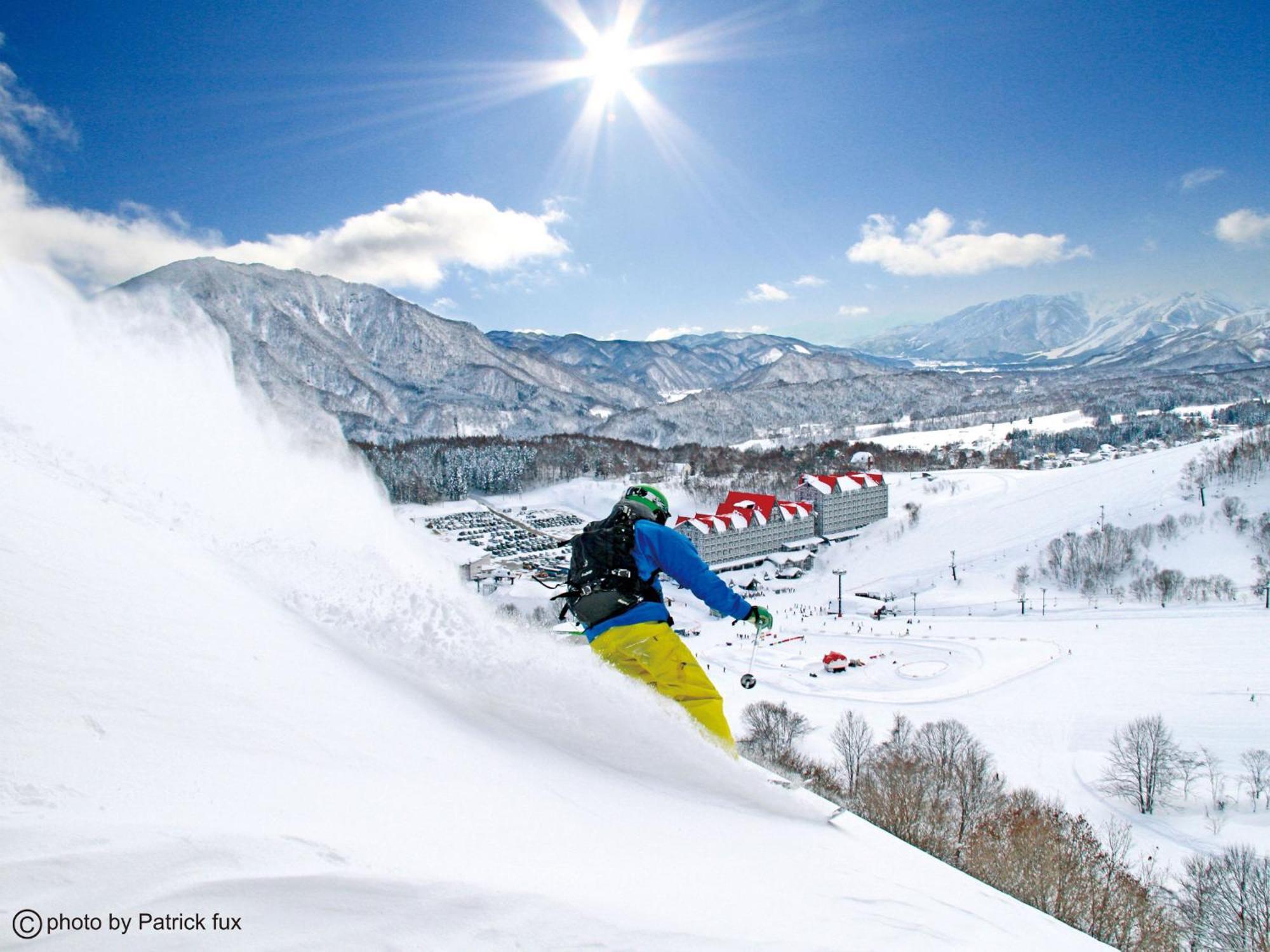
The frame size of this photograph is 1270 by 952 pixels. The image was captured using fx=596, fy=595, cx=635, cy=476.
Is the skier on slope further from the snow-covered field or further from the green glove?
the snow-covered field

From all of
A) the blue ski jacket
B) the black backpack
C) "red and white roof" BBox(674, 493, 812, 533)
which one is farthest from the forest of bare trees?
"red and white roof" BBox(674, 493, 812, 533)

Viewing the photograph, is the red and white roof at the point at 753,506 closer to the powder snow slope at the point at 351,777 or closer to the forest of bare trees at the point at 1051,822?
the forest of bare trees at the point at 1051,822

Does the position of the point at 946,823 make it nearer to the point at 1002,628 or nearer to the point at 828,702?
the point at 828,702

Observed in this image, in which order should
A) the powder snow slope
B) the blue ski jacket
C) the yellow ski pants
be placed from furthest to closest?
the blue ski jacket < the yellow ski pants < the powder snow slope

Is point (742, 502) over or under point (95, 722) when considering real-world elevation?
over

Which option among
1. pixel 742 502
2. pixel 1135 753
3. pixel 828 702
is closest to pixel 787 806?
pixel 1135 753

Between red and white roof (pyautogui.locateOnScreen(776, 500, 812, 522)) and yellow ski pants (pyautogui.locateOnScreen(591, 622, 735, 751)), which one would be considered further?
red and white roof (pyautogui.locateOnScreen(776, 500, 812, 522))

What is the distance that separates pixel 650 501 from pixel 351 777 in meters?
3.19

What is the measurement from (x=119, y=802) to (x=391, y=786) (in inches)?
38.1

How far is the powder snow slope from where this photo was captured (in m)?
1.68

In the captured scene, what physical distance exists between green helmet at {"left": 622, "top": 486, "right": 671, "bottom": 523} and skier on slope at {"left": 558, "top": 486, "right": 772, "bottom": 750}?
0.06ft

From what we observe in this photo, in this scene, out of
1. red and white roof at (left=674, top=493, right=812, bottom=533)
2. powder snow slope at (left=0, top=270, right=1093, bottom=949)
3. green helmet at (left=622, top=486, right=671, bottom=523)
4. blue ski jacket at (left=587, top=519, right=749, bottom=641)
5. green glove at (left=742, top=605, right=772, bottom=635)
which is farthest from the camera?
red and white roof at (left=674, top=493, right=812, bottom=533)

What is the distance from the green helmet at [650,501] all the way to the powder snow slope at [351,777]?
1.32m

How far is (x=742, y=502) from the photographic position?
71000mm
